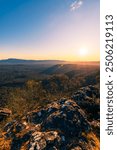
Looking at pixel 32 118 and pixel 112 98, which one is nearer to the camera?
pixel 112 98

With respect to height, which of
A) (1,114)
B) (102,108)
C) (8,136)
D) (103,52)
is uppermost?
(103,52)

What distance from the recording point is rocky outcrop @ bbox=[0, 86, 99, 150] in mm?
13570

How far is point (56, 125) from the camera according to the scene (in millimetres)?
15117

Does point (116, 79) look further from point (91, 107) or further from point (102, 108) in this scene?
point (91, 107)

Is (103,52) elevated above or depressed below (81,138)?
above

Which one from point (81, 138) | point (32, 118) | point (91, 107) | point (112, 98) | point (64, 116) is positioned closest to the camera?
point (112, 98)

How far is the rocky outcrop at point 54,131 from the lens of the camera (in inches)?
534

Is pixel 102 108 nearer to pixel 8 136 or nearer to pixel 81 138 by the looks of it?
pixel 81 138

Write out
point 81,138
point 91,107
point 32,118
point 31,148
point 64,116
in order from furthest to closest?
point 91,107, point 32,118, point 64,116, point 81,138, point 31,148

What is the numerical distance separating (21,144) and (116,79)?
8.19 meters

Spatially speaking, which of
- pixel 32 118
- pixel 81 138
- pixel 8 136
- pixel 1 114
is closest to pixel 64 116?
pixel 81 138

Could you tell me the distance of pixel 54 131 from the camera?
1445 centimetres

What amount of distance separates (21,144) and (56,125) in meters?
2.72

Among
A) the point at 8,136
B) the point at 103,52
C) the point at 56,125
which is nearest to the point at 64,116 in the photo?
the point at 56,125
